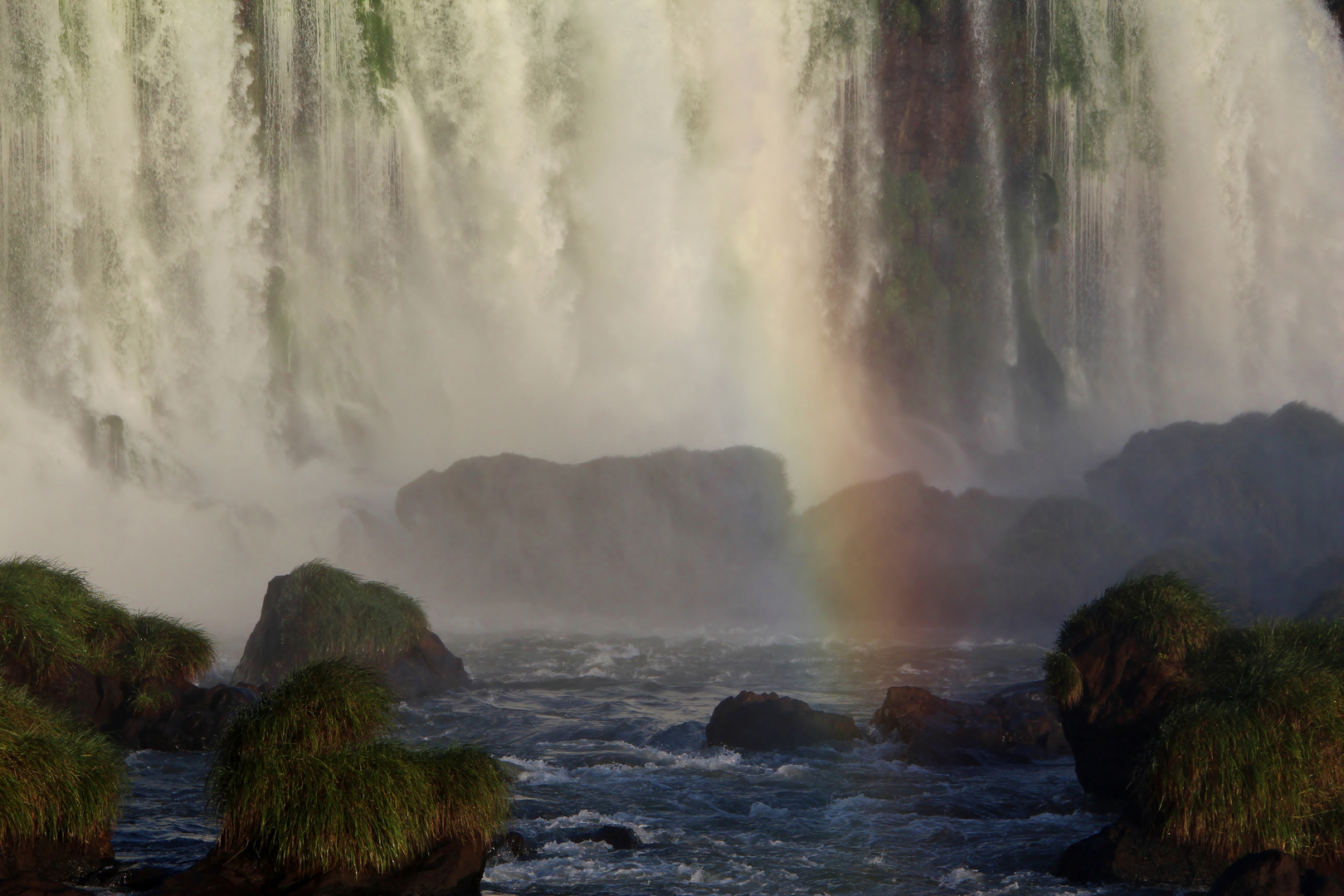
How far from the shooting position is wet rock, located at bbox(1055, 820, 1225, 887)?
10070 mm

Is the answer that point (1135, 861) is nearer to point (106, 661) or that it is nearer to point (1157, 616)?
point (1157, 616)

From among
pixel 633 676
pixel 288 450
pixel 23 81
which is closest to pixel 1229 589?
pixel 633 676

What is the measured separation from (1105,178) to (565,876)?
119ft

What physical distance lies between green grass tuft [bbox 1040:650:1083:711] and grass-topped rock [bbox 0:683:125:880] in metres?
8.84

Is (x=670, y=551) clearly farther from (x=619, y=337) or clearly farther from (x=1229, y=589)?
(x=1229, y=589)

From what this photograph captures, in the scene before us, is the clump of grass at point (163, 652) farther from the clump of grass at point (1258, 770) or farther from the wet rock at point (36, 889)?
the clump of grass at point (1258, 770)

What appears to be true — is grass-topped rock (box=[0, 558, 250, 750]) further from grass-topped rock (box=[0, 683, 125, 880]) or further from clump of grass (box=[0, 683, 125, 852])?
grass-topped rock (box=[0, 683, 125, 880])

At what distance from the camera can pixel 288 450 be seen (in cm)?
3506

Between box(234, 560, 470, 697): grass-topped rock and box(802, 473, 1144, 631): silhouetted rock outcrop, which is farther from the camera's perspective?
box(802, 473, 1144, 631): silhouetted rock outcrop

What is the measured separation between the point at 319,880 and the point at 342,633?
8.98 metres

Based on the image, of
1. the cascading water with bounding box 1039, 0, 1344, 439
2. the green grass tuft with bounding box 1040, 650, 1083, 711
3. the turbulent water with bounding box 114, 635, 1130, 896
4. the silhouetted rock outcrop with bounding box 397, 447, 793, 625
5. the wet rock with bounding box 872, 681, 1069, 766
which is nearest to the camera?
the turbulent water with bounding box 114, 635, 1130, 896

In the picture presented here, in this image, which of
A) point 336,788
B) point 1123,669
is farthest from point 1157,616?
point 336,788

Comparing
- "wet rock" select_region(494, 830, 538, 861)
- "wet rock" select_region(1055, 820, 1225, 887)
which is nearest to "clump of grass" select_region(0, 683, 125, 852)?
"wet rock" select_region(494, 830, 538, 861)

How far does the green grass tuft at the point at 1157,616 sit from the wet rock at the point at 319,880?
6931 millimetres
